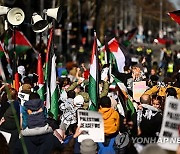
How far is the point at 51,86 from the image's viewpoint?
1123 centimetres

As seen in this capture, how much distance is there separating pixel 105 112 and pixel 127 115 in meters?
1.27

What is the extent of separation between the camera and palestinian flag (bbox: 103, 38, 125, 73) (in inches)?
642

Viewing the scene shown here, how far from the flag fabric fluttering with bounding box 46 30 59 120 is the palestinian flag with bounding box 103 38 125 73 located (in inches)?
178

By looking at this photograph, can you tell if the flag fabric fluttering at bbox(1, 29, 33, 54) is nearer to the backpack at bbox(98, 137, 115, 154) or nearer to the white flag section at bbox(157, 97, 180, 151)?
the backpack at bbox(98, 137, 115, 154)

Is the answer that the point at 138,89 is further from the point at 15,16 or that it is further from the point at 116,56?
the point at 116,56

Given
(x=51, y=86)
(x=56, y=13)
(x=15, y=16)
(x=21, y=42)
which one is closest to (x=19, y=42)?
(x=21, y=42)

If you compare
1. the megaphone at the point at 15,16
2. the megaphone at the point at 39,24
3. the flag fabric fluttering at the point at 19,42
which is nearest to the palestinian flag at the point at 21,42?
the flag fabric fluttering at the point at 19,42

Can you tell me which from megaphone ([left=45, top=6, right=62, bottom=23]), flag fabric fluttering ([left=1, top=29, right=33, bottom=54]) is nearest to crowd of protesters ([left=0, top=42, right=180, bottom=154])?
megaphone ([left=45, top=6, right=62, bottom=23])

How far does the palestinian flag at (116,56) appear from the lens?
16.3 meters

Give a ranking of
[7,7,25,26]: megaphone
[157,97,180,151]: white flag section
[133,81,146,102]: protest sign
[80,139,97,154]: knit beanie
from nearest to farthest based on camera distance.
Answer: [157,97,180,151]: white flag section → [80,139,97,154]: knit beanie → [133,81,146,102]: protest sign → [7,7,25,26]: megaphone

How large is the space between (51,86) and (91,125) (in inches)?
163

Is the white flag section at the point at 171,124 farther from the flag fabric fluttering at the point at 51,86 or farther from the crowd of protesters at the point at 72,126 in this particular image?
the flag fabric fluttering at the point at 51,86

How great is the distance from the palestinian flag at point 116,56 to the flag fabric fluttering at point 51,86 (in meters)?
4.52

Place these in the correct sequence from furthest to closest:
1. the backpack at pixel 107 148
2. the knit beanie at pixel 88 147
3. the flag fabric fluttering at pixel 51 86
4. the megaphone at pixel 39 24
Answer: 1. the megaphone at pixel 39 24
2. the flag fabric fluttering at pixel 51 86
3. the backpack at pixel 107 148
4. the knit beanie at pixel 88 147
